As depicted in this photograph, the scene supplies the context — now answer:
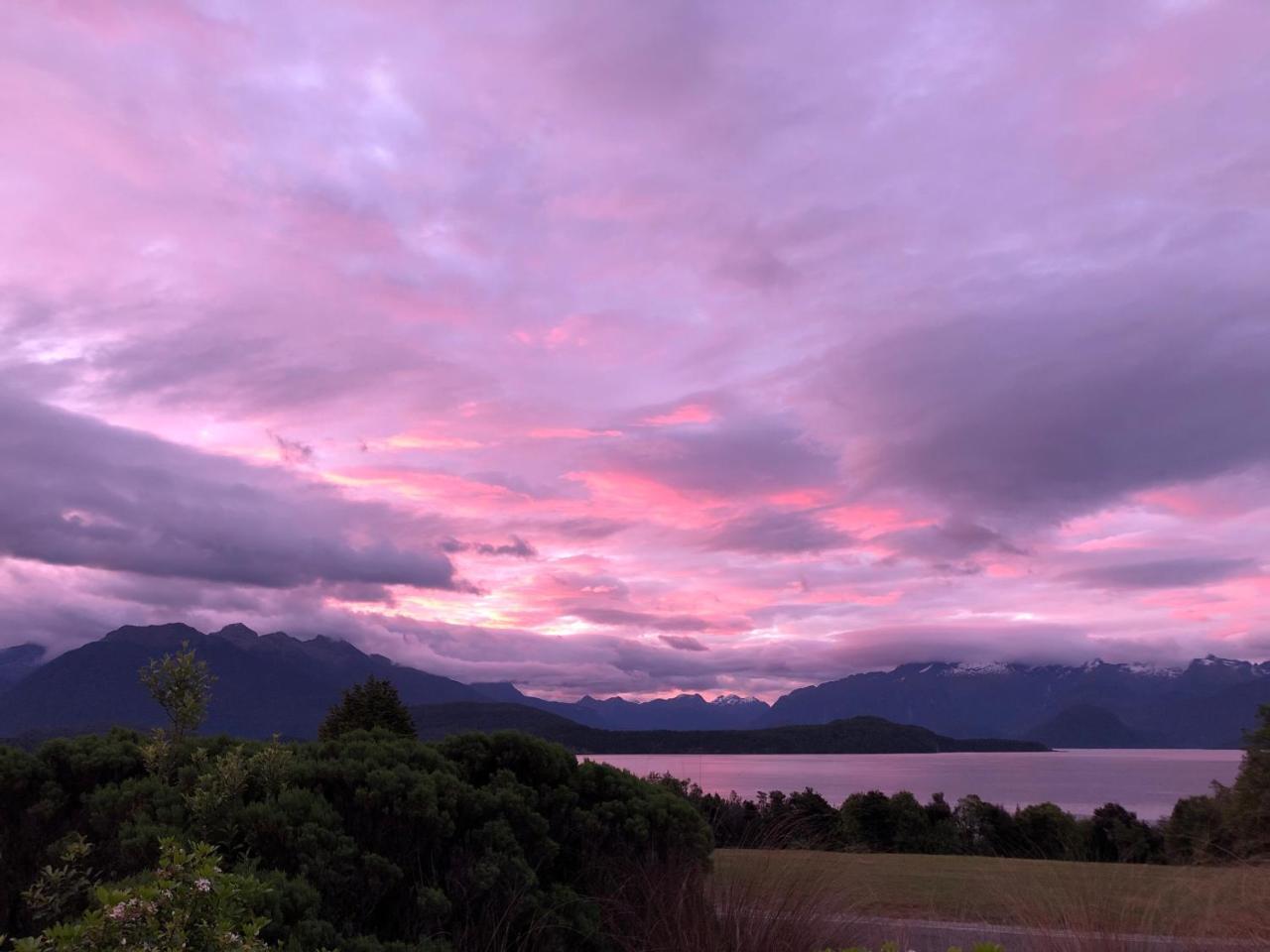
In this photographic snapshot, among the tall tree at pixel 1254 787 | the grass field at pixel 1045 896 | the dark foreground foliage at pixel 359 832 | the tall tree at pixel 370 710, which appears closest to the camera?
the dark foreground foliage at pixel 359 832

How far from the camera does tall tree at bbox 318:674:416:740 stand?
22.5 metres

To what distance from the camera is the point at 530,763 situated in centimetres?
809

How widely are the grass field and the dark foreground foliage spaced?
32.0 inches

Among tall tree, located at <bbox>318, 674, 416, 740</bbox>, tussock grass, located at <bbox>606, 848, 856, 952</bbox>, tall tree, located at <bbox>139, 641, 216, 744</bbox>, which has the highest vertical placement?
tall tree, located at <bbox>139, 641, 216, 744</bbox>

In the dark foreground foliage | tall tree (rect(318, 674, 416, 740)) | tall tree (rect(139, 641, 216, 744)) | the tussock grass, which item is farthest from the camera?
tall tree (rect(318, 674, 416, 740))

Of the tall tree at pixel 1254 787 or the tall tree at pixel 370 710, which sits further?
the tall tree at pixel 370 710

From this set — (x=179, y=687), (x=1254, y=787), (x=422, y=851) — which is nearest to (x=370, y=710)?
(x=179, y=687)

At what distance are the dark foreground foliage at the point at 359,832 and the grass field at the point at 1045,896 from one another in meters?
0.81

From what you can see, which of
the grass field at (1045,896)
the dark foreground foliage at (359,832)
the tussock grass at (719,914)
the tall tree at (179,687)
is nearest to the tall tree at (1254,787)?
the grass field at (1045,896)

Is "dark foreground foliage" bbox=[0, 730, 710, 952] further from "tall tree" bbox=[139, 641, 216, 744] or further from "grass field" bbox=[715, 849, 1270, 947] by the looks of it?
"grass field" bbox=[715, 849, 1270, 947]

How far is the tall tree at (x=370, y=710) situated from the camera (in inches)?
884

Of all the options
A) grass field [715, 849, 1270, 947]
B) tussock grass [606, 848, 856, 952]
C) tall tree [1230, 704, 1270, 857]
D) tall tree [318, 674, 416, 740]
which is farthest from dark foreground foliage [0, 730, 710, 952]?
tall tree [1230, 704, 1270, 857]

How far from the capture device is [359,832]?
260 inches

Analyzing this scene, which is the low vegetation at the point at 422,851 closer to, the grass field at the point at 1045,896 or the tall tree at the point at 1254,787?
the grass field at the point at 1045,896
